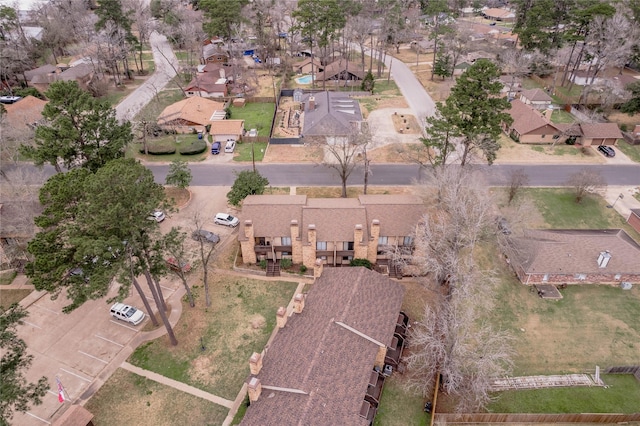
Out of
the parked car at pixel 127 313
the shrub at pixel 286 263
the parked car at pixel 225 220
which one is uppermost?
the parked car at pixel 225 220

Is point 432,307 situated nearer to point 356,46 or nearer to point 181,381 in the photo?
point 181,381

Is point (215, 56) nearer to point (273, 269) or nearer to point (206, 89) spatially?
point (206, 89)

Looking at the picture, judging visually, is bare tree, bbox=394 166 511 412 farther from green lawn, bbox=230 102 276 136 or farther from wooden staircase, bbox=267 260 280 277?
green lawn, bbox=230 102 276 136

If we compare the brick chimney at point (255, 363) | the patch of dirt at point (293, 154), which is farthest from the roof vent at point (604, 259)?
the patch of dirt at point (293, 154)

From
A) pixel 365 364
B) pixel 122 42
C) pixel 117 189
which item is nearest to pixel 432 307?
pixel 365 364

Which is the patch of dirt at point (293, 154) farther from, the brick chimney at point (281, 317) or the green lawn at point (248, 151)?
the brick chimney at point (281, 317)

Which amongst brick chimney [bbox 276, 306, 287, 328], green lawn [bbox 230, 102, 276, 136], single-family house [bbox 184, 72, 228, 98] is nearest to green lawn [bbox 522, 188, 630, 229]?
brick chimney [bbox 276, 306, 287, 328]
